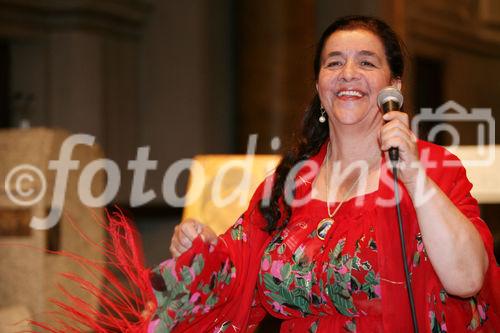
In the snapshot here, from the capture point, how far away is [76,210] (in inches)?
107

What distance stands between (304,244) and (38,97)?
4.50 metres

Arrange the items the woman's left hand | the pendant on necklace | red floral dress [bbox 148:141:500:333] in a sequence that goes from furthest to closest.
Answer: the pendant on necklace < red floral dress [bbox 148:141:500:333] < the woman's left hand

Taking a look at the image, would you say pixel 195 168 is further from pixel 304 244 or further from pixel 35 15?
pixel 35 15

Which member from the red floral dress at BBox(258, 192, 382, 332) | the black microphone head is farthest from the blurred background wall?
the black microphone head

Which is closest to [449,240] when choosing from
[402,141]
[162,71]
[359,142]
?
[402,141]

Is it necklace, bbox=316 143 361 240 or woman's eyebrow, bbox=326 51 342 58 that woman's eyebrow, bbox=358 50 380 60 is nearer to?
woman's eyebrow, bbox=326 51 342 58

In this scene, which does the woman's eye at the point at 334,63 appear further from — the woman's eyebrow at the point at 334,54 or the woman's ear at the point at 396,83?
the woman's ear at the point at 396,83

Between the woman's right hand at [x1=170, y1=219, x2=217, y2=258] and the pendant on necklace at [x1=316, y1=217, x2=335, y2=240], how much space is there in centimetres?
28

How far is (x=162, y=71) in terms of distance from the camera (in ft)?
20.8

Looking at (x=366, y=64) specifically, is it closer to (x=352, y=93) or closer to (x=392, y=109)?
(x=352, y=93)

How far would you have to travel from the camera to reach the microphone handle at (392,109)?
1.43m

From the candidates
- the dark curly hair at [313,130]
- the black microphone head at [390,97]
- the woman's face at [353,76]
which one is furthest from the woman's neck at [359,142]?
the black microphone head at [390,97]

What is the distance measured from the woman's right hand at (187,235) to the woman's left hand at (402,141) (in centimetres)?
43

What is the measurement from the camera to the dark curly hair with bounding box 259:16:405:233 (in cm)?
187
